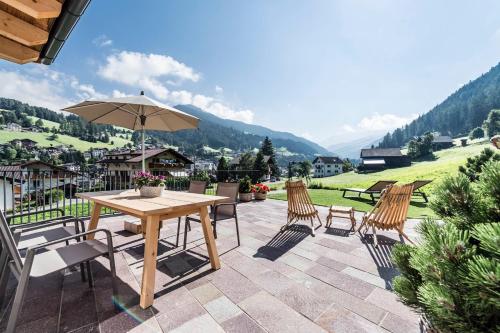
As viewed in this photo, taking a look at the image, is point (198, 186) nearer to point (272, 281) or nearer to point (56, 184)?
point (272, 281)

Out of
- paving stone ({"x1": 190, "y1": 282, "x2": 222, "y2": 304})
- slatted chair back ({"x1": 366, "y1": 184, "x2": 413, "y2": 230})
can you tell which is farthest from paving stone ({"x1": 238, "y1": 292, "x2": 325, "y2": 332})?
slatted chair back ({"x1": 366, "y1": 184, "x2": 413, "y2": 230})

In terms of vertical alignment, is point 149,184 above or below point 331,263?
above

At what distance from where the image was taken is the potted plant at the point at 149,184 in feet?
10.5

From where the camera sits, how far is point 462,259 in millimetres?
723

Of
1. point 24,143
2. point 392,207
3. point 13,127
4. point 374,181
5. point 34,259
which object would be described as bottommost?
point 374,181

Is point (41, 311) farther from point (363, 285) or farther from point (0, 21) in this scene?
point (363, 285)

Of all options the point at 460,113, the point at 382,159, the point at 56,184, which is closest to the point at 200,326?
the point at 56,184

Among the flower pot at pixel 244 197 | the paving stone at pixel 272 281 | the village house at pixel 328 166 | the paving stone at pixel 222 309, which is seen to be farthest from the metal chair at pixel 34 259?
the village house at pixel 328 166

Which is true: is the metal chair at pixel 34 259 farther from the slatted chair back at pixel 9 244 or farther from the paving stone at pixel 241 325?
the paving stone at pixel 241 325

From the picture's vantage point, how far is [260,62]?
13.2 metres

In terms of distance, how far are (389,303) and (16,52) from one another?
5.68 m

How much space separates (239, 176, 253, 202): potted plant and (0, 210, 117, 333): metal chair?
19.5 feet

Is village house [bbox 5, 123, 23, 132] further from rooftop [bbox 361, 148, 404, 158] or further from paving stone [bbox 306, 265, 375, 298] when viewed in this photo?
rooftop [bbox 361, 148, 404, 158]

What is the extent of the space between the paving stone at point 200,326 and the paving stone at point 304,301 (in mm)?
723
